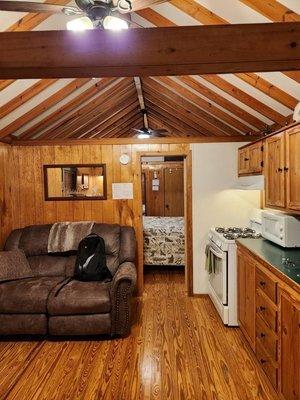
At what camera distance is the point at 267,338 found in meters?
2.55

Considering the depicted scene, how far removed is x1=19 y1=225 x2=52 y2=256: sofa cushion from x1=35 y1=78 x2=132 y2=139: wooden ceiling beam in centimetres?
151

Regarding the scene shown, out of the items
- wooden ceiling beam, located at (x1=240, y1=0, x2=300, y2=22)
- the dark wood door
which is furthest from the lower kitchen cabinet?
the dark wood door

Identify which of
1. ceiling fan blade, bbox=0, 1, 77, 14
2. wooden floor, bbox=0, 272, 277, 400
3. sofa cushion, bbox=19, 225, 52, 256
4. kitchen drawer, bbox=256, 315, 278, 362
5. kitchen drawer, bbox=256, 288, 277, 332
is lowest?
wooden floor, bbox=0, 272, 277, 400

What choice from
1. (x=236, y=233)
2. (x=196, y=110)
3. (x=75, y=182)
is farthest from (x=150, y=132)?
(x=236, y=233)

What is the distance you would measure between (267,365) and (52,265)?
2.73 m

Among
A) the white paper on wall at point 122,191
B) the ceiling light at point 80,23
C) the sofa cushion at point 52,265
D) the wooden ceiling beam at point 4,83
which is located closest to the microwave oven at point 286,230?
the white paper on wall at point 122,191

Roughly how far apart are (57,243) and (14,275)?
0.64 m

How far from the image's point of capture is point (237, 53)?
160cm

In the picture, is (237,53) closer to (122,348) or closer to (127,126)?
(122,348)

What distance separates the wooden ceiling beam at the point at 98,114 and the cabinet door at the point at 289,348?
3475mm

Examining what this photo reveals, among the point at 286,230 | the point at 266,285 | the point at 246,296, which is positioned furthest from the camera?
the point at 246,296

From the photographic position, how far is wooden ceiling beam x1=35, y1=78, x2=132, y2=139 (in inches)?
167

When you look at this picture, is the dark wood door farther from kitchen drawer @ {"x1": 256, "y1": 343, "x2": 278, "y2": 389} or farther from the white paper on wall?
kitchen drawer @ {"x1": 256, "y1": 343, "x2": 278, "y2": 389}

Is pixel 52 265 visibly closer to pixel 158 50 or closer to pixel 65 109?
pixel 65 109
